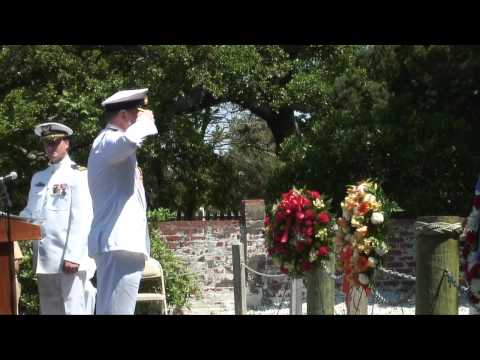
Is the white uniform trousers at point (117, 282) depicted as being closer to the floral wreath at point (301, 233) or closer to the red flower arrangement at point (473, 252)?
the floral wreath at point (301, 233)

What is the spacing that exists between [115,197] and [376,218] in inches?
79.4

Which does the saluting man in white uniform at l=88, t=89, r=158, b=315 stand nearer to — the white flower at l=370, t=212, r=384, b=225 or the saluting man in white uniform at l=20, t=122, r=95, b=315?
the saluting man in white uniform at l=20, t=122, r=95, b=315

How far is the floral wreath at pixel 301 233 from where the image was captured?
6242mm

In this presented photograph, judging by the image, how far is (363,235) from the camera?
5.82 meters

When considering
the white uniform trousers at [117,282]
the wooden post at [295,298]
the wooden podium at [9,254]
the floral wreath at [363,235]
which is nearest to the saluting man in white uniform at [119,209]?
the white uniform trousers at [117,282]

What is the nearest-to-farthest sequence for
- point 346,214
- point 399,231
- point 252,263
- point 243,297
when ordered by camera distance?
point 346,214, point 243,297, point 252,263, point 399,231

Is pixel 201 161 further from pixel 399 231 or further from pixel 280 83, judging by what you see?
pixel 399 231

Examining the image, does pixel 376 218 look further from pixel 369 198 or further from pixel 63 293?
pixel 63 293

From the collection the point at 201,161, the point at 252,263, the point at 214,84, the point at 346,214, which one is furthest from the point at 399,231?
the point at 346,214

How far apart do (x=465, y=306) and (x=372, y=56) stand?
5.42 metres

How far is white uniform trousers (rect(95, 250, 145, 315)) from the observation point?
15.0 ft

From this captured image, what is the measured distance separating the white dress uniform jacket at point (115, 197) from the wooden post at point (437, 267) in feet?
5.95

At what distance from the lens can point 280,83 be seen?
14.0 metres
